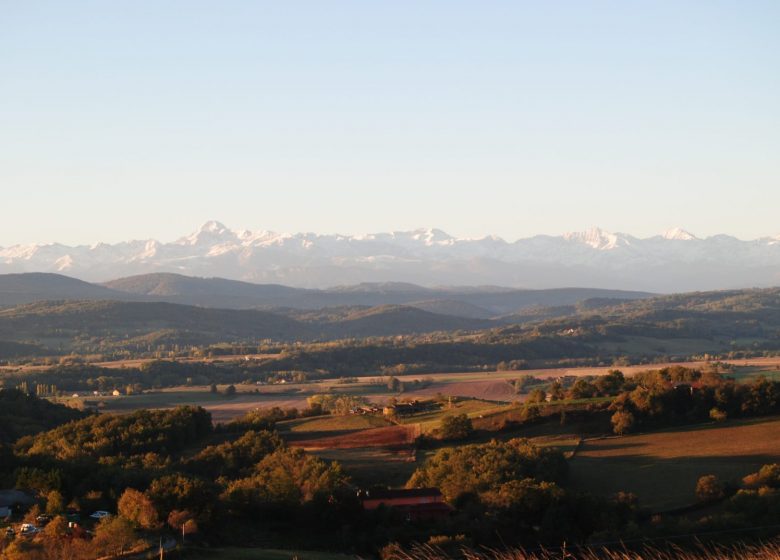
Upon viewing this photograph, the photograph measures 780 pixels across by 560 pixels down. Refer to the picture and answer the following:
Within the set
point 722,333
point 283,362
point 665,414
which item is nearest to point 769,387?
point 665,414

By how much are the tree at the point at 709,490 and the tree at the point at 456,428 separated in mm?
16955

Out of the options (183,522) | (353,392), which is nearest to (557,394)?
(353,392)

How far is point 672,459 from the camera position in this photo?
52250 mm

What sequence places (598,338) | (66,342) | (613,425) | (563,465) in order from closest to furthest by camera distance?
(563,465) < (613,425) < (598,338) < (66,342)

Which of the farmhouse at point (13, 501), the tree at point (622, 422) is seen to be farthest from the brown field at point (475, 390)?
the farmhouse at point (13, 501)

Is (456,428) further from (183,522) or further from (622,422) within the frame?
(183,522)

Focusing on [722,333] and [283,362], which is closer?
[283,362]

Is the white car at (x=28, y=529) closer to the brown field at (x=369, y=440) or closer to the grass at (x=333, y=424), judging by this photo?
the brown field at (x=369, y=440)

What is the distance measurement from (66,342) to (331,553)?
491 feet

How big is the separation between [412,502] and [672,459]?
1499cm

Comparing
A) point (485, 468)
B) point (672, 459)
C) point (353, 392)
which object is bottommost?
point (353, 392)

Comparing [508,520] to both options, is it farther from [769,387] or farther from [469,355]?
[469,355]

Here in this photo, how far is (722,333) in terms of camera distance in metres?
182

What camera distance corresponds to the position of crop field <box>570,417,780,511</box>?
1836 inches
